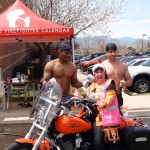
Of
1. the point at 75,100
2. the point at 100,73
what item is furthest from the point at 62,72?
the point at 75,100

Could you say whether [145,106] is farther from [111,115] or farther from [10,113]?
[111,115]

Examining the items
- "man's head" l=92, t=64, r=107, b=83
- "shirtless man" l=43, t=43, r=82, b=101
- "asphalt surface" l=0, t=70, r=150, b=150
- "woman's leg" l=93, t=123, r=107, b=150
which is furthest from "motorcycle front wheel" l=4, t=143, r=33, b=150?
"asphalt surface" l=0, t=70, r=150, b=150

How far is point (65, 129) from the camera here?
15.3ft

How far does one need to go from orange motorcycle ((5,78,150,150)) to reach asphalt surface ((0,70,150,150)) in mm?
3090

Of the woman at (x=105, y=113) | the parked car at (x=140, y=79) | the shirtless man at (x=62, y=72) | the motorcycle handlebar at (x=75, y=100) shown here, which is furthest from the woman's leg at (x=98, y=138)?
the parked car at (x=140, y=79)

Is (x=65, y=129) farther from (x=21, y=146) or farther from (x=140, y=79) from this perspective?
(x=140, y=79)

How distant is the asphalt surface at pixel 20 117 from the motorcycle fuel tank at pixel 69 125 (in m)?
3.23

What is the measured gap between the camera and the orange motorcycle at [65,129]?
4582 millimetres

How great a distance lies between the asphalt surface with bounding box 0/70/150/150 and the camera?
28.7 feet

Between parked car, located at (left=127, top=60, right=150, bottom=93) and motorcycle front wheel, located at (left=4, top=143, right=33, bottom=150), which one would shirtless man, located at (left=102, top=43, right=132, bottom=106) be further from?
parked car, located at (left=127, top=60, right=150, bottom=93)

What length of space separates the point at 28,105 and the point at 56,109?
791 cm

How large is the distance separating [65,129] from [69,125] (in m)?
0.07

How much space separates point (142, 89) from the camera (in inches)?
629

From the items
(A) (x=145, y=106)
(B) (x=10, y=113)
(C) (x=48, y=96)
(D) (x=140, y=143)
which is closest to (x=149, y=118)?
(A) (x=145, y=106)
